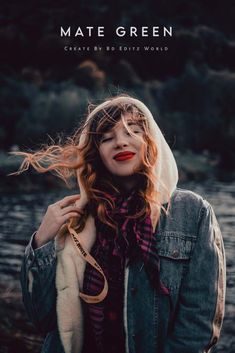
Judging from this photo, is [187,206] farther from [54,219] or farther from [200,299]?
[54,219]

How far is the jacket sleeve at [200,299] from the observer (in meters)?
1.63

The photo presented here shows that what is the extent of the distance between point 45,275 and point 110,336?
31 cm

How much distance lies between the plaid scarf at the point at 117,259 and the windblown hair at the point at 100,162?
0.04 m

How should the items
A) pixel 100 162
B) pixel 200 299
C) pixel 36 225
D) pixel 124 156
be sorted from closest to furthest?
pixel 200 299, pixel 124 156, pixel 100 162, pixel 36 225

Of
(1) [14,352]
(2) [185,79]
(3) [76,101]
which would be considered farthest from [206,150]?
(1) [14,352]

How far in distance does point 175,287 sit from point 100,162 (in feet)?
1.80

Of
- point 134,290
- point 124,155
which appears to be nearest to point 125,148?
point 124,155

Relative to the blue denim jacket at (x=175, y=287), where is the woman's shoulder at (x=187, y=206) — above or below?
A: above

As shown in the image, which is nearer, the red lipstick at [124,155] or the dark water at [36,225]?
the red lipstick at [124,155]

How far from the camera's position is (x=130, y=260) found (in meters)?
1.70

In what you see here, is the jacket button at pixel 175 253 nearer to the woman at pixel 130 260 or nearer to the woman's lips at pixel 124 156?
the woman at pixel 130 260

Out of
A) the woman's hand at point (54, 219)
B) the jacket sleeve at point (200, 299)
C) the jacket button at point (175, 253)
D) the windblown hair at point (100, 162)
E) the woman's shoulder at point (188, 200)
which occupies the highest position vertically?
the windblown hair at point (100, 162)

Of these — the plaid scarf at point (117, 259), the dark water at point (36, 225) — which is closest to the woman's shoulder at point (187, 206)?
the plaid scarf at point (117, 259)

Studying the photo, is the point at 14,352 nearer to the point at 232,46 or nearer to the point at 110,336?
the point at 110,336
